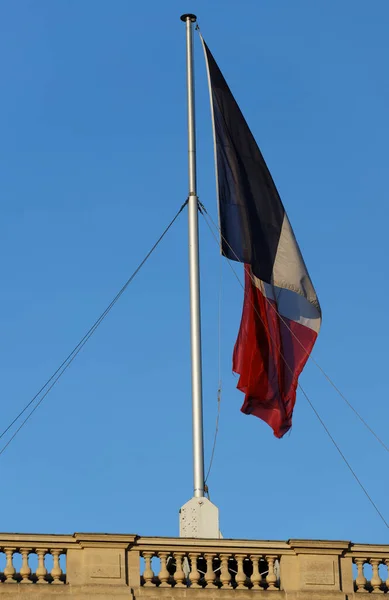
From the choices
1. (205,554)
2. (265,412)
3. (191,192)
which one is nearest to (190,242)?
(191,192)

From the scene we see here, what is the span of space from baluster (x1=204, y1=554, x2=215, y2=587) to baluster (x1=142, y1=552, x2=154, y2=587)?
746 millimetres

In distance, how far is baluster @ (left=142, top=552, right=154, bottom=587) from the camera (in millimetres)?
22219

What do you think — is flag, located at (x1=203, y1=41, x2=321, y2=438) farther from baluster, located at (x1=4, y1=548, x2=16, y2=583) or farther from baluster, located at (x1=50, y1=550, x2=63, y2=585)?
baluster, located at (x1=4, y1=548, x2=16, y2=583)

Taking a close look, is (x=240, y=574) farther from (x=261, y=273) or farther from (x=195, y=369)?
(x=261, y=273)

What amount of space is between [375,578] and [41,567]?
469 centimetres

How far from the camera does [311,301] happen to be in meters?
27.3

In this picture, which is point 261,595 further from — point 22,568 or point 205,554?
point 22,568

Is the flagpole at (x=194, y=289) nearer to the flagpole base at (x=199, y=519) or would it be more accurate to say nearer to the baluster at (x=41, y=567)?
the flagpole base at (x=199, y=519)

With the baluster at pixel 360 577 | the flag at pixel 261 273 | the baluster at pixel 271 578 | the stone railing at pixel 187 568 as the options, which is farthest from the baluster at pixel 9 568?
the flag at pixel 261 273

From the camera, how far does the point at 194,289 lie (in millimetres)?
25750

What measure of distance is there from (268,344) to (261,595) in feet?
18.3

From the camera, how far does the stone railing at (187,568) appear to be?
21953 millimetres

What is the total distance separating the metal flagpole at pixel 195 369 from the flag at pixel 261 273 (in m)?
0.47

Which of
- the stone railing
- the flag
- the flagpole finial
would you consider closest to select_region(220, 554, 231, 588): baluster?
the stone railing
